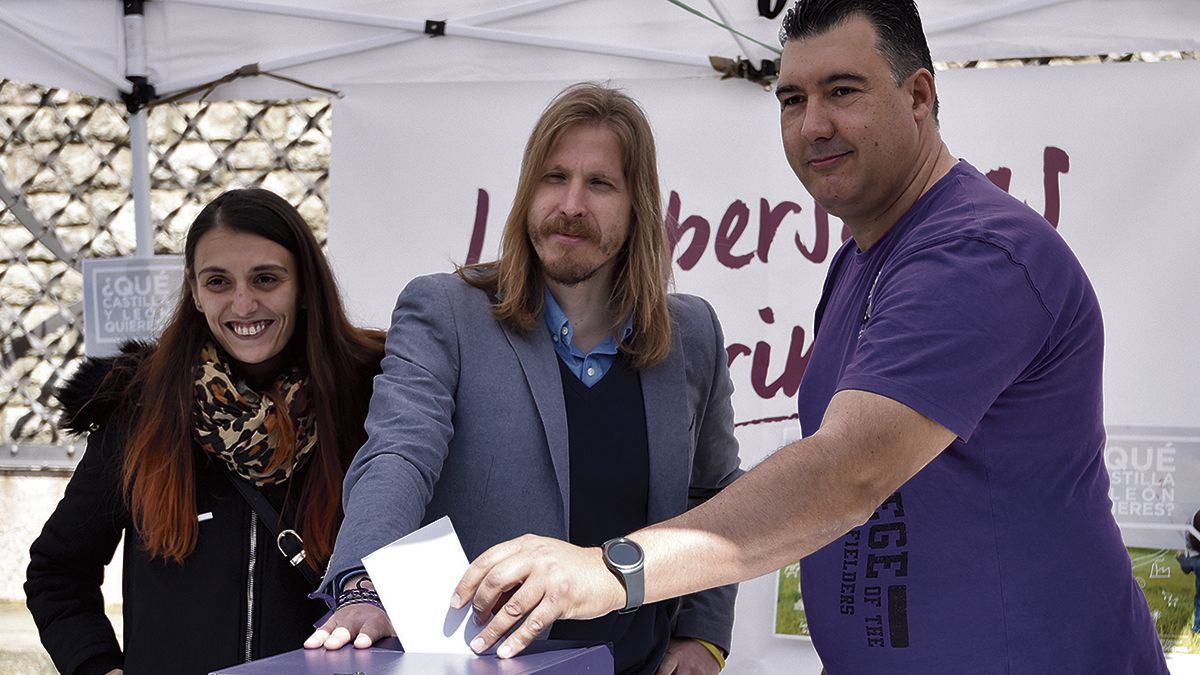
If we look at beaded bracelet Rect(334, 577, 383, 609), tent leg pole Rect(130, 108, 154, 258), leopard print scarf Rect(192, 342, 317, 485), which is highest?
tent leg pole Rect(130, 108, 154, 258)

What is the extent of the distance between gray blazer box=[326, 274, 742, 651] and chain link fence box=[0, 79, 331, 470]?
12.6ft

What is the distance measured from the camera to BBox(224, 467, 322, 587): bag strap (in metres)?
1.91

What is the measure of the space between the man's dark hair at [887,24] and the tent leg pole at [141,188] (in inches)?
95.7

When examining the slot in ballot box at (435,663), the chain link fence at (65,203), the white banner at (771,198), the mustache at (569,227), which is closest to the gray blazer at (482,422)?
the mustache at (569,227)

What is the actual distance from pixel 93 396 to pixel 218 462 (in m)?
0.26

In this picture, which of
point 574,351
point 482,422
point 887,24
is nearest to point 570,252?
point 574,351

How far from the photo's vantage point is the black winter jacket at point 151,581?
1922 millimetres

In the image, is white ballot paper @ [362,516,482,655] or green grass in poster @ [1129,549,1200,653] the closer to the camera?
white ballot paper @ [362,516,482,655]

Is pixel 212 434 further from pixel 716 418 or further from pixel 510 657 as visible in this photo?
pixel 510 657

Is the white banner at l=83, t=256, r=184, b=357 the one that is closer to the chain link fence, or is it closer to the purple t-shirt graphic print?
the chain link fence

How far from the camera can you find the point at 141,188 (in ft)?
10.9

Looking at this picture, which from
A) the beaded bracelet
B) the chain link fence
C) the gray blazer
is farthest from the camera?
the chain link fence

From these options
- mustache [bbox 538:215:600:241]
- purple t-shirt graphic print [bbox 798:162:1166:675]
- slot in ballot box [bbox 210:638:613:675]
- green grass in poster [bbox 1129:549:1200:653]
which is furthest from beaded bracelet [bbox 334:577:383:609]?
green grass in poster [bbox 1129:549:1200:653]

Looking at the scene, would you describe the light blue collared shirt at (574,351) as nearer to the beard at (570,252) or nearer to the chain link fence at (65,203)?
the beard at (570,252)
